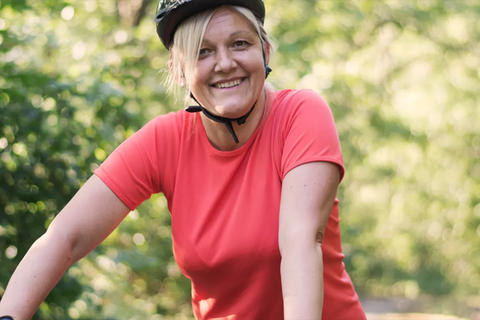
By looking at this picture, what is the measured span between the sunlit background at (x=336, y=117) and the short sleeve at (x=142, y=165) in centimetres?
42

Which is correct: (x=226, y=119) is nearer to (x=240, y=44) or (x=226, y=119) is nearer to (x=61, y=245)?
(x=240, y=44)

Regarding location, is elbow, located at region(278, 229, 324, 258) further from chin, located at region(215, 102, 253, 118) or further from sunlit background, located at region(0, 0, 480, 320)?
sunlit background, located at region(0, 0, 480, 320)

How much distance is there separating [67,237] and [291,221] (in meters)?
0.66

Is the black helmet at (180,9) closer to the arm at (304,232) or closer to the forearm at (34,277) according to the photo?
the arm at (304,232)

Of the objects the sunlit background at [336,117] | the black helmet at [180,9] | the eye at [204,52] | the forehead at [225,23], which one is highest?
the black helmet at [180,9]

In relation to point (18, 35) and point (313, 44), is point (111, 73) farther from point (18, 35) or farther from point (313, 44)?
point (313, 44)

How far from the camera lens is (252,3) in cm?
213

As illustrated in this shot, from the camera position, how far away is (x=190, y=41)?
6.81 ft

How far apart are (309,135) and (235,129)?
30 centimetres

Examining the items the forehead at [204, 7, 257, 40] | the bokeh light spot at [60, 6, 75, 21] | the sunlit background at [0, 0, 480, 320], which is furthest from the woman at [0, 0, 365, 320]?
the bokeh light spot at [60, 6, 75, 21]

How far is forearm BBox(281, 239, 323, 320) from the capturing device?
1697 mm

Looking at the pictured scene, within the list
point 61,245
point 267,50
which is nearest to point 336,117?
point 267,50

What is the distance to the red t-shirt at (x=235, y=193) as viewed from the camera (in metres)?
1.97

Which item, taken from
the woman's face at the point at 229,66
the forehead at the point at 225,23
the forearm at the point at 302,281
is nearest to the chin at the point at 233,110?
the woman's face at the point at 229,66
